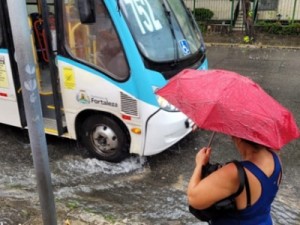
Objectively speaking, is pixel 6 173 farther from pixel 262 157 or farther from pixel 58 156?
pixel 262 157

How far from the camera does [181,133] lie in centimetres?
482

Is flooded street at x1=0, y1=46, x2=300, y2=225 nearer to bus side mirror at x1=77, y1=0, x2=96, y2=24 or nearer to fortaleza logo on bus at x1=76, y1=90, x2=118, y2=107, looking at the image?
fortaleza logo on bus at x1=76, y1=90, x2=118, y2=107

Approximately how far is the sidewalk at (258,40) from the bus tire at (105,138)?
33.2ft

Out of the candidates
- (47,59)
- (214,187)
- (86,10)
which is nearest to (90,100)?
(47,59)

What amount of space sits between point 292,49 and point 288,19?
2.86m

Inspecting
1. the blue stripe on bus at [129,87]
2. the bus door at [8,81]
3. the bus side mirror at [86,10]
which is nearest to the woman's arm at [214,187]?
the blue stripe on bus at [129,87]

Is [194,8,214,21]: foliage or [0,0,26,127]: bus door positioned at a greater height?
[0,0,26,127]: bus door

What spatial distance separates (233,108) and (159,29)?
9.73ft

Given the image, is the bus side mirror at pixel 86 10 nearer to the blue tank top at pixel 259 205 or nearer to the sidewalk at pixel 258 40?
the blue tank top at pixel 259 205

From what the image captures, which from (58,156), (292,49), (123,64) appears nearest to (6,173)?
(58,156)

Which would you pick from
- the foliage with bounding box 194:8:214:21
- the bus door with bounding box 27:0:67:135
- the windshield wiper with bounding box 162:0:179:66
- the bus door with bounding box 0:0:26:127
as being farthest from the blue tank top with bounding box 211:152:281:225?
the foliage with bounding box 194:8:214:21

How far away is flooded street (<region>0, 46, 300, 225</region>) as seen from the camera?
12.7 feet

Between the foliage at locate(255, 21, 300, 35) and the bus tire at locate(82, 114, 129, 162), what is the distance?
11351 mm

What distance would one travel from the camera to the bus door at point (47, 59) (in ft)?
15.4
